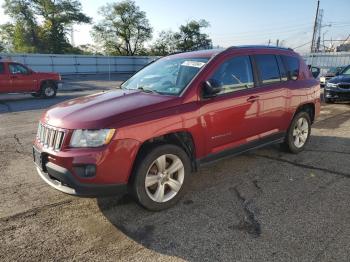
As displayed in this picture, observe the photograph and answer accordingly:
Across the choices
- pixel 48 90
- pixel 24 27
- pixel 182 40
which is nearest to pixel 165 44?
pixel 182 40

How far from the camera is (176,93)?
4074 mm

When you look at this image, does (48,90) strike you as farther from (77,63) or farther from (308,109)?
(77,63)

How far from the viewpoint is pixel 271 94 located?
5086 millimetres

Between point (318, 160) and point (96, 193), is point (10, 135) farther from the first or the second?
point (318, 160)

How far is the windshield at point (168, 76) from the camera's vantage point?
4258 mm

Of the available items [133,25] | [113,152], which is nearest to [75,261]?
[113,152]

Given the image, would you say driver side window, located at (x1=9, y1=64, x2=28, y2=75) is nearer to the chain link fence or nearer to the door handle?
the door handle

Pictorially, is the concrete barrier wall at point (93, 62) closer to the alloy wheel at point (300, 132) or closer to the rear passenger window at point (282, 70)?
the alloy wheel at point (300, 132)

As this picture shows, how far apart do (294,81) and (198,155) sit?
253cm

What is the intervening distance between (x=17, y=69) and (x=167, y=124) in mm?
13626

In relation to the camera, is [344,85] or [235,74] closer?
[235,74]

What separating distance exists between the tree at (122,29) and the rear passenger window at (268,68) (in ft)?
195

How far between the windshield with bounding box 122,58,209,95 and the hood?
0.26 meters

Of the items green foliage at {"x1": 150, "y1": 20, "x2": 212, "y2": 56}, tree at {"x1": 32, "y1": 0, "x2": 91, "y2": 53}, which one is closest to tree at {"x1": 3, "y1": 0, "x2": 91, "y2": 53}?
tree at {"x1": 32, "y1": 0, "x2": 91, "y2": 53}
